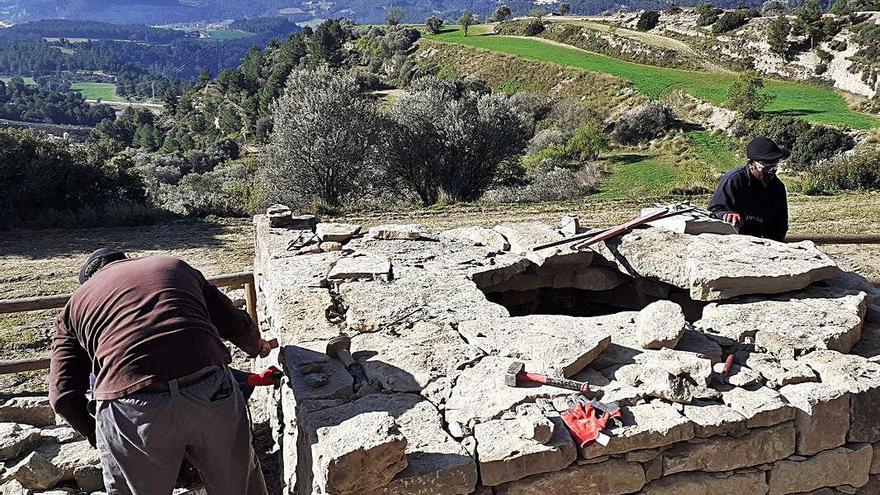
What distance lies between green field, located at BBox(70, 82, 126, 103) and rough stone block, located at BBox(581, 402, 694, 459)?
13563 cm

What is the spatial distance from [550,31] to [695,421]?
6460 centimetres

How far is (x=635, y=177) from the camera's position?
2609 centimetres

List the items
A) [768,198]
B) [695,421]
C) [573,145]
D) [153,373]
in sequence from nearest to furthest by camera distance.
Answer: [153,373] < [695,421] < [768,198] < [573,145]

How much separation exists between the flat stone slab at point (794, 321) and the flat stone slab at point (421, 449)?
7.57ft

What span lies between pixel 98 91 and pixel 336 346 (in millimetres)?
157895

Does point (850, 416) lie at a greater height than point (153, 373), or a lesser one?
lesser

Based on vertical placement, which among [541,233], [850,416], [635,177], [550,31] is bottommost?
[635,177]

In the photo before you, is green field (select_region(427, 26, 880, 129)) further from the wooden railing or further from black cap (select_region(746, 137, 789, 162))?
the wooden railing

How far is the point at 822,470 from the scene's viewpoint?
12.8 feet

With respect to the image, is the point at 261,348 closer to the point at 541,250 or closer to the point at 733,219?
the point at 541,250

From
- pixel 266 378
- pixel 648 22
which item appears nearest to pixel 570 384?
pixel 266 378

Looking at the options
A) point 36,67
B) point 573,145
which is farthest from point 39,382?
point 36,67

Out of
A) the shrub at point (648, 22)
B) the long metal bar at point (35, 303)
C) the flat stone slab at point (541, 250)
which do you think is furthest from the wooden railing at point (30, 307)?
the shrub at point (648, 22)

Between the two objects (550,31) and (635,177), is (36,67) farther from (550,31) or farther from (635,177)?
(635,177)
